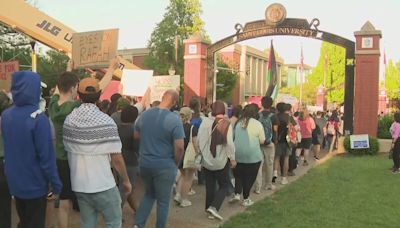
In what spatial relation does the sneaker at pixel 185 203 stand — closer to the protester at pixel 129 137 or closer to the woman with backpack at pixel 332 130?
the protester at pixel 129 137

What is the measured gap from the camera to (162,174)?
5.60 meters

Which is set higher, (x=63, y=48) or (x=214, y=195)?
(x=63, y=48)

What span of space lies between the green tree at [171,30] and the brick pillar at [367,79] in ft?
76.4

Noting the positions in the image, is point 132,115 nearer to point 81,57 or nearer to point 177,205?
point 177,205

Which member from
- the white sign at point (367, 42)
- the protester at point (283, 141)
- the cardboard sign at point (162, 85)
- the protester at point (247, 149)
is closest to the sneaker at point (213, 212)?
the protester at point (247, 149)

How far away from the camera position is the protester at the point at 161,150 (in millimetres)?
5590

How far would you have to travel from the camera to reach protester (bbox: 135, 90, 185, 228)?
5.59m

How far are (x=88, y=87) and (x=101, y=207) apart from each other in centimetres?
112

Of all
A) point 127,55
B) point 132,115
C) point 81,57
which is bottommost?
point 132,115

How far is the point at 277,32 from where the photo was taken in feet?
63.2

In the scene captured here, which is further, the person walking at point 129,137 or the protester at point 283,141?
the protester at point 283,141

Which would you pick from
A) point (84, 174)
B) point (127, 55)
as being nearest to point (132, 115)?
point (84, 174)

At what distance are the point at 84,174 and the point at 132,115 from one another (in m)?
2.36

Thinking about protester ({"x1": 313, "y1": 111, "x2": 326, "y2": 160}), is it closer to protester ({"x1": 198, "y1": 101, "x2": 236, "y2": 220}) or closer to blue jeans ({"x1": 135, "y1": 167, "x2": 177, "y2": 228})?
protester ({"x1": 198, "y1": 101, "x2": 236, "y2": 220})
